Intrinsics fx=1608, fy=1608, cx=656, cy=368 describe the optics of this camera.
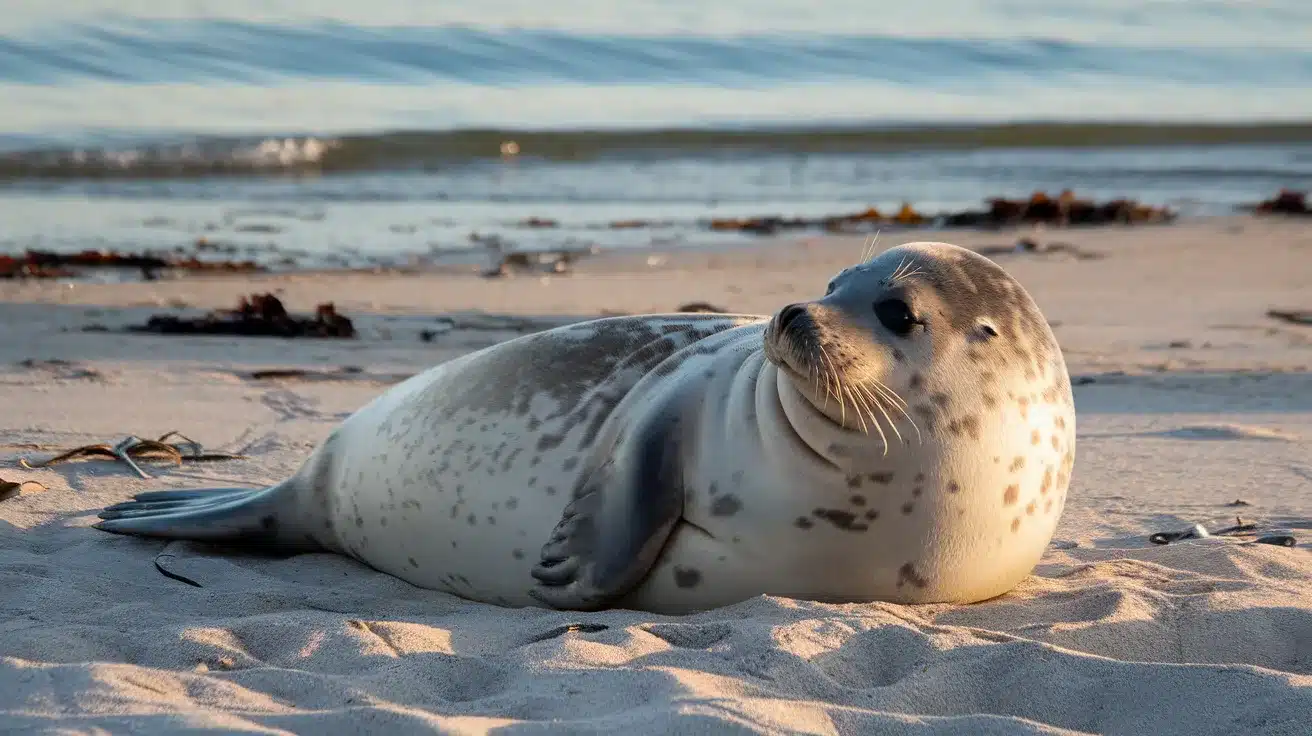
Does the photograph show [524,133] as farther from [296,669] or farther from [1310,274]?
[296,669]

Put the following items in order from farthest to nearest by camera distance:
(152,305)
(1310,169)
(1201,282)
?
(1310,169), (1201,282), (152,305)

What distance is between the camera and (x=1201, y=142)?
69.3 feet

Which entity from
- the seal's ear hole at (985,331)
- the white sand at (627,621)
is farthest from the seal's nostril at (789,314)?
the white sand at (627,621)

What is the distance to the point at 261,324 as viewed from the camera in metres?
6.71

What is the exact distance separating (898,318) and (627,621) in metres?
0.74

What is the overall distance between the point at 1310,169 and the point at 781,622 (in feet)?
55.0

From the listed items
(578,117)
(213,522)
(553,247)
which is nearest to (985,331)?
(213,522)

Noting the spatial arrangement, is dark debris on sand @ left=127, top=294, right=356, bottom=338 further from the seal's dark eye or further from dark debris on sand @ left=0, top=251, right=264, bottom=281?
the seal's dark eye

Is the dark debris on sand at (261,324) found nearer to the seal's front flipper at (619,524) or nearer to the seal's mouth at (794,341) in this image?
the seal's front flipper at (619,524)

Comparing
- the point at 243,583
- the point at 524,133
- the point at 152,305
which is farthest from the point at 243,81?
the point at 243,583

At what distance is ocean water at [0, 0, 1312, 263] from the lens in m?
13.4

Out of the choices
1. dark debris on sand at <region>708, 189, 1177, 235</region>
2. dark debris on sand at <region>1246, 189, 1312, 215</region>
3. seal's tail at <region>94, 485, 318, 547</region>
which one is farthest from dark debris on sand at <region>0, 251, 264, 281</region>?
dark debris on sand at <region>1246, 189, 1312, 215</region>

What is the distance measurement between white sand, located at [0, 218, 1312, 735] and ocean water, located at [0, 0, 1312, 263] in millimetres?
5204

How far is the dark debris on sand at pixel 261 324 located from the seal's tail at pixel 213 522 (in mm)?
2831
